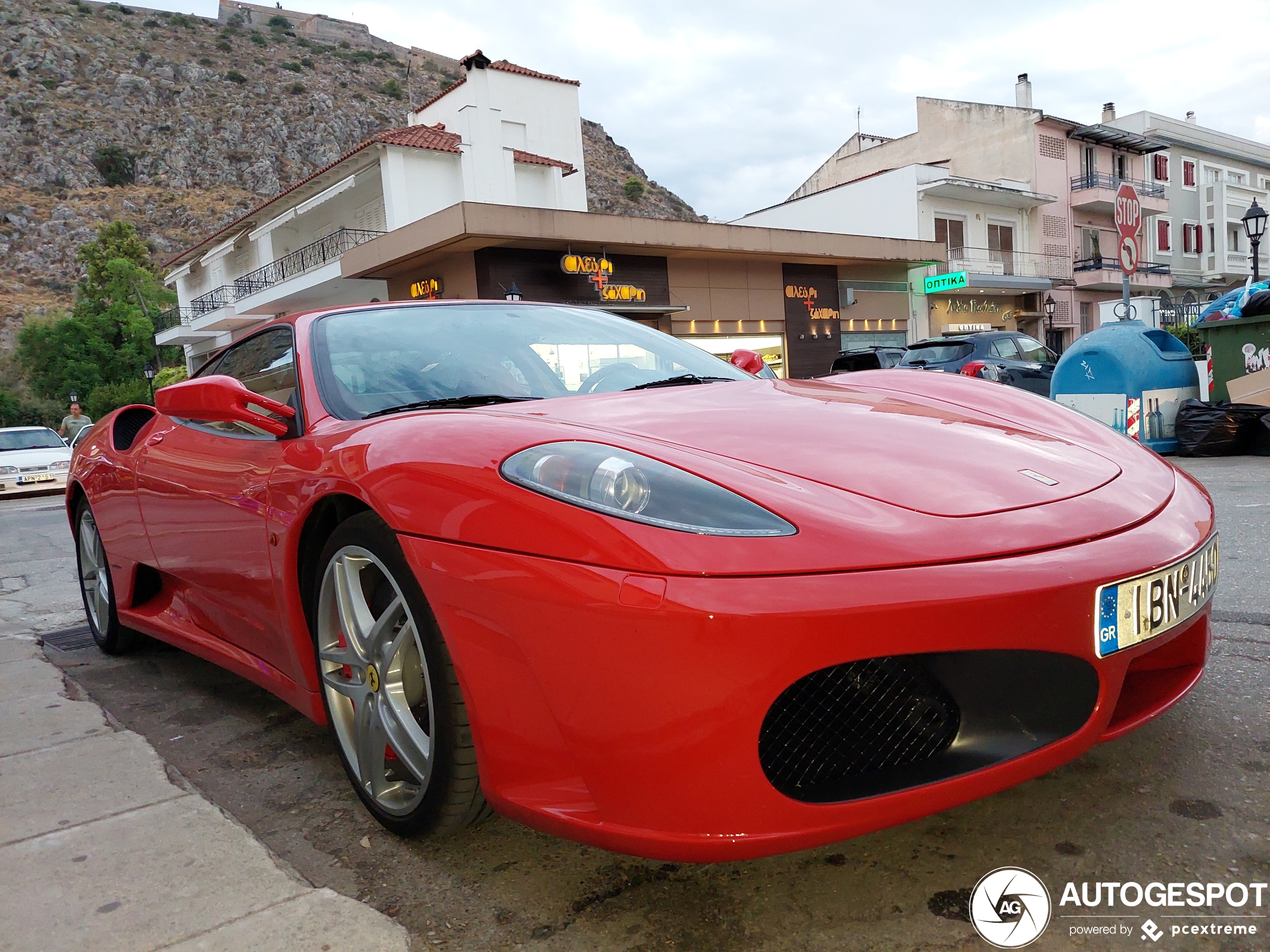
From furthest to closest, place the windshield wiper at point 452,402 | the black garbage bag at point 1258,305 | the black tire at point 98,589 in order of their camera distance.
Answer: the black garbage bag at point 1258,305, the black tire at point 98,589, the windshield wiper at point 452,402

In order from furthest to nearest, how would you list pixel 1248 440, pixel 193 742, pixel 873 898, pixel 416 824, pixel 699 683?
pixel 1248 440 < pixel 193 742 < pixel 416 824 < pixel 873 898 < pixel 699 683

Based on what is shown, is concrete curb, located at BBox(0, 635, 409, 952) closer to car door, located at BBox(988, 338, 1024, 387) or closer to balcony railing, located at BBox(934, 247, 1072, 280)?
car door, located at BBox(988, 338, 1024, 387)

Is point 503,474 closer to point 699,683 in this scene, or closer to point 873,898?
point 699,683

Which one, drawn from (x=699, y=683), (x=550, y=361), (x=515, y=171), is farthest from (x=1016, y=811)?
(x=515, y=171)

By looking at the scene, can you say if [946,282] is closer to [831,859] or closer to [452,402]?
[452,402]

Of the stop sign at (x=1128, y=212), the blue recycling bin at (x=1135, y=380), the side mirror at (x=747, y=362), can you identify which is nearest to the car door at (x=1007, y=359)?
the blue recycling bin at (x=1135, y=380)

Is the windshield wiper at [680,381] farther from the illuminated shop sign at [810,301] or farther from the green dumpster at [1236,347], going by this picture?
the illuminated shop sign at [810,301]

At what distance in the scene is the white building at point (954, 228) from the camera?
1030 inches

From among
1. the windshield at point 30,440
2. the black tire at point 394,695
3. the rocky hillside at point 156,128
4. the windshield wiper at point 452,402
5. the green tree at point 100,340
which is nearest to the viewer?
the black tire at point 394,695

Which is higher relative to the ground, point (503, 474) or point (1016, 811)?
point (503, 474)

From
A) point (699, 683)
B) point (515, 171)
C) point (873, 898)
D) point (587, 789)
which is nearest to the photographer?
point (699, 683)

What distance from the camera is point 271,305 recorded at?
25000 millimetres

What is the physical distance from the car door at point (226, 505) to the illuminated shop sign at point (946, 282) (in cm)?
2446

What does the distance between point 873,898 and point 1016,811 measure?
43 centimetres
